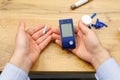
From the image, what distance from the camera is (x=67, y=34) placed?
0.77 metres

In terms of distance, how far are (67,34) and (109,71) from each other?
18 centimetres

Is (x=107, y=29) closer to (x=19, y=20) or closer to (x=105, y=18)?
(x=105, y=18)

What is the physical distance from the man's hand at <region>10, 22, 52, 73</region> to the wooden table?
21 mm

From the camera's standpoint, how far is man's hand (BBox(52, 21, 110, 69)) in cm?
75

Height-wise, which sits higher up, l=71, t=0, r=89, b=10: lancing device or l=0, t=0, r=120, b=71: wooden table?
l=71, t=0, r=89, b=10: lancing device

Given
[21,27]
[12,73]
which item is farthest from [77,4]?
[12,73]

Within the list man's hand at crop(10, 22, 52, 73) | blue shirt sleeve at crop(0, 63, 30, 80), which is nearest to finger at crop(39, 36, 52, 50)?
man's hand at crop(10, 22, 52, 73)

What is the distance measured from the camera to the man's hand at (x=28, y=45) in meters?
0.74

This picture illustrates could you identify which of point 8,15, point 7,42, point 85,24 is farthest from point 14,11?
point 85,24

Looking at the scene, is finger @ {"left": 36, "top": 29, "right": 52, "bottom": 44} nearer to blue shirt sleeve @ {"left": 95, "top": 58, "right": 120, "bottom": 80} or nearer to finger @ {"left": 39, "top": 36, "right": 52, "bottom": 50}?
finger @ {"left": 39, "top": 36, "right": 52, "bottom": 50}

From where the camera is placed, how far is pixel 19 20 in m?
0.83

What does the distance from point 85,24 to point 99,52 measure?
108 millimetres

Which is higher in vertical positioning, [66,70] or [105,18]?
[105,18]

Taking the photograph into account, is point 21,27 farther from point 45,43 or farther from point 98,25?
point 98,25
